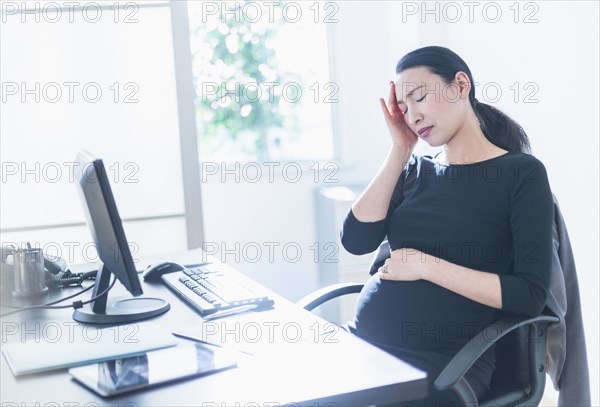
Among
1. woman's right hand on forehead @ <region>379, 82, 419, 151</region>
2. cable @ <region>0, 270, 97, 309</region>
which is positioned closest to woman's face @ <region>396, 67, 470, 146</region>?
woman's right hand on forehead @ <region>379, 82, 419, 151</region>

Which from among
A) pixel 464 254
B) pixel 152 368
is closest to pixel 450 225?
pixel 464 254

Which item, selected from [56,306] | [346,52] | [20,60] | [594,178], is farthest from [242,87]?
[56,306]

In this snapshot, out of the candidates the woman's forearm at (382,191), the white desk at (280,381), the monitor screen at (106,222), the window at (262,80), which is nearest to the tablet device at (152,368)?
the white desk at (280,381)

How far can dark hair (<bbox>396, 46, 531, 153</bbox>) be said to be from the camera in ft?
6.37

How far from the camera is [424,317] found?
1.81 meters

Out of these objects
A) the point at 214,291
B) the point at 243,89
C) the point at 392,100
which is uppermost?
the point at 243,89

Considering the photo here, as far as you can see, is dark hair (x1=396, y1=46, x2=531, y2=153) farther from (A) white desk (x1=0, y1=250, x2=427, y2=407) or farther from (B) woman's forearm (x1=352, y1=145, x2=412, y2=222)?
(A) white desk (x1=0, y1=250, x2=427, y2=407)

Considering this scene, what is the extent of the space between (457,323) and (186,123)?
151cm

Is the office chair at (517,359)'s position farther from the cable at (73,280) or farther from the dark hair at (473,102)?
the cable at (73,280)

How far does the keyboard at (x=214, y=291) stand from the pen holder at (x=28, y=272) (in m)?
0.34

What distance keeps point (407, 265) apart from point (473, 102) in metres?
0.54

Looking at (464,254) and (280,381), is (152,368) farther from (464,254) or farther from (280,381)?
(464,254)

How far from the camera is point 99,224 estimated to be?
1557 millimetres

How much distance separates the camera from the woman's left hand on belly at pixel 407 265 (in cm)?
181
